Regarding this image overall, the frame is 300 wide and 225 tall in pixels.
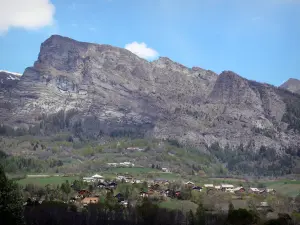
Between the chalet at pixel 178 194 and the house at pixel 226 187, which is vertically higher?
the house at pixel 226 187

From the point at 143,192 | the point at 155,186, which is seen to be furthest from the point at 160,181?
the point at 143,192

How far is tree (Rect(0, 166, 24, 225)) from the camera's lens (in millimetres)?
69688

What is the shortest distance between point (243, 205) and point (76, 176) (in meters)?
80.4

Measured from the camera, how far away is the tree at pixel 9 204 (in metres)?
69.7

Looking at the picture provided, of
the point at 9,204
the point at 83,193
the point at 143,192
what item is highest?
the point at 9,204

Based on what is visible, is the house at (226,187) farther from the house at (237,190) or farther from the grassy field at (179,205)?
the grassy field at (179,205)

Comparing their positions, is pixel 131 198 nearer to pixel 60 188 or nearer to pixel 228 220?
pixel 60 188

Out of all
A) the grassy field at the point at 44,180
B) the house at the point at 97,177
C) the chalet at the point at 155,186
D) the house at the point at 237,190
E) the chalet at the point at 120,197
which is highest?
the house at the point at 97,177

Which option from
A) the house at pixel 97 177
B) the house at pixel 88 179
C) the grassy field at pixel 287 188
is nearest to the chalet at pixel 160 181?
the house at pixel 97 177

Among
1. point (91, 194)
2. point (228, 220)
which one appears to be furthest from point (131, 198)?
point (228, 220)

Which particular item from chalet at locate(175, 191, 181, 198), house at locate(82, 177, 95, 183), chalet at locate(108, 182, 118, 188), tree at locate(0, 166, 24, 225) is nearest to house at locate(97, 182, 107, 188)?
chalet at locate(108, 182, 118, 188)

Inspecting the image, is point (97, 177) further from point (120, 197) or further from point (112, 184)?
point (120, 197)

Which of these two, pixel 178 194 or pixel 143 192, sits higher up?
pixel 143 192

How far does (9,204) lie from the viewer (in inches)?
2753
